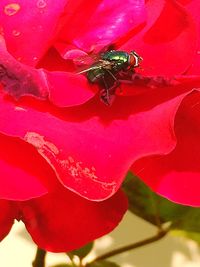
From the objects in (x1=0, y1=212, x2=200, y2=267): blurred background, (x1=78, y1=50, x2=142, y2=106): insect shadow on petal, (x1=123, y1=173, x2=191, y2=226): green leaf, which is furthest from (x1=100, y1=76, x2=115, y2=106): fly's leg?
(x1=0, y1=212, x2=200, y2=267): blurred background

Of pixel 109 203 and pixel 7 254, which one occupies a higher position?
pixel 109 203

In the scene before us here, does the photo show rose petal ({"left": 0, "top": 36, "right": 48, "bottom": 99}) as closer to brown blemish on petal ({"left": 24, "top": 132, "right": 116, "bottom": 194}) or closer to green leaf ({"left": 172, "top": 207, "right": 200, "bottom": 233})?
brown blemish on petal ({"left": 24, "top": 132, "right": 116, "bottom": 194})

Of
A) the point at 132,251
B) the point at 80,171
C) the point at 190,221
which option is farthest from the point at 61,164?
the point at 132,251

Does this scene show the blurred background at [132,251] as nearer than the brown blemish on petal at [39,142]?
No

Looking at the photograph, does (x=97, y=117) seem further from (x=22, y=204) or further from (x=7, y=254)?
(x=7, y=254)

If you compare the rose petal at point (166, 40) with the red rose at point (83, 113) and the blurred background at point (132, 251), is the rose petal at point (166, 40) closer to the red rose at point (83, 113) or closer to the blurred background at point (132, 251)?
the red rose at point (83, 113)

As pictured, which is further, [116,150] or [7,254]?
[7,254]

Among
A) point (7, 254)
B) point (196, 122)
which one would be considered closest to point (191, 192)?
point (196, 122)

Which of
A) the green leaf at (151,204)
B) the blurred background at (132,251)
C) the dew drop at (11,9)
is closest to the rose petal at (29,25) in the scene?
the dew drop at (11,9)
